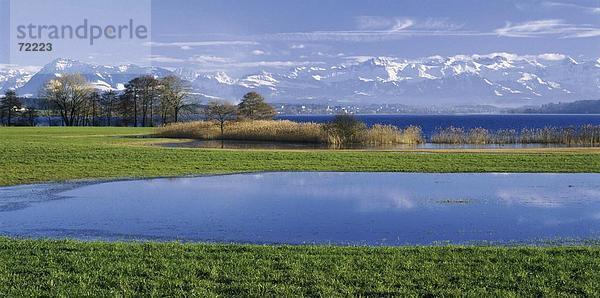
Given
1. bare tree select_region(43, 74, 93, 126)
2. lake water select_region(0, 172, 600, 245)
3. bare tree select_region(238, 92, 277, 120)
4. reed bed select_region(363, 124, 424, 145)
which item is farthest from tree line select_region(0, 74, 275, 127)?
lake water select_region(0, 172, 600, 245)

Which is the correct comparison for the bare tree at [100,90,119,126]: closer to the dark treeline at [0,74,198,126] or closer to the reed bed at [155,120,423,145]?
the dark treeline at [0,74,198,126]

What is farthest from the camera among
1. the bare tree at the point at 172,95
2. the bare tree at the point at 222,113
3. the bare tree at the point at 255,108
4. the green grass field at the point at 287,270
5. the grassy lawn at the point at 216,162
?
the bare tree at the point at 172,95

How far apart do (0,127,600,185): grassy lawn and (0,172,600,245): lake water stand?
282cm

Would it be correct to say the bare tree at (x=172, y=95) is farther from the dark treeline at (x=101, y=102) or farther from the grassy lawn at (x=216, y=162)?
the grassy lawn at (x=216, y=162)

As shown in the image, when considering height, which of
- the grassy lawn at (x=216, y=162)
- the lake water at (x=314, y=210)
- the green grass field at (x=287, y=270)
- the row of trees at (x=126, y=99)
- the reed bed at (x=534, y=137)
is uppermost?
the row of trees at (x=126, y=99)

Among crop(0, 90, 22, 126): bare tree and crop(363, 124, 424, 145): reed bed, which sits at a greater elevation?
crop(0, 90, 22, 126): bare tree

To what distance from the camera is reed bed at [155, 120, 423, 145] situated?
150 feet

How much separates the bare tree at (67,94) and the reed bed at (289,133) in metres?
34.0

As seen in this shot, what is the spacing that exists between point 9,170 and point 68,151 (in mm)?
6214

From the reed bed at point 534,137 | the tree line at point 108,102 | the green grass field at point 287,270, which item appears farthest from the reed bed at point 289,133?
the green grass field at point 287,270

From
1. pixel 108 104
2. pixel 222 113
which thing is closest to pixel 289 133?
pixel 222 113

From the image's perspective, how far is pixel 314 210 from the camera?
1538cm

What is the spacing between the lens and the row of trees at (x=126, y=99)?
88812 mm

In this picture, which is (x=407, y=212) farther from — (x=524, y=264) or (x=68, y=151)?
(x=68, y=151)
